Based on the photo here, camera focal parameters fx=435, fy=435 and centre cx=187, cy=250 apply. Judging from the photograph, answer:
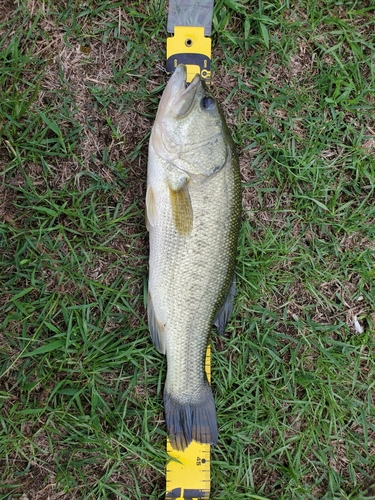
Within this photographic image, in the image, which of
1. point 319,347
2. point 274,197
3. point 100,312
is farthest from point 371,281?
point 100,312

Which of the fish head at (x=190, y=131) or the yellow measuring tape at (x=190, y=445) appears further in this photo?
the yellow measuring tape at (x=190, y=445)

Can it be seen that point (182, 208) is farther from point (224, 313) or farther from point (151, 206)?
point (224, 313)

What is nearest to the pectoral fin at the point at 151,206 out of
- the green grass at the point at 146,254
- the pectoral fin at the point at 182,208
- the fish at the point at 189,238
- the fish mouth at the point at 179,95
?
the fish at the point at 189,238

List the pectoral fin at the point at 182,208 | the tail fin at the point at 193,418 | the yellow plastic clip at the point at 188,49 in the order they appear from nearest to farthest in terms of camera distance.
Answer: the pectoral fin at the point at 182,208, the tail fin at the point at 193,418, the yellow plastic clip at the point at 188,49

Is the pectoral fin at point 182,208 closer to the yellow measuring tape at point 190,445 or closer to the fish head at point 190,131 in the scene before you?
the fish head at point 190,131

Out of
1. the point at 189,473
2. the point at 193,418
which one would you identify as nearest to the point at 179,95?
the point at 193,418

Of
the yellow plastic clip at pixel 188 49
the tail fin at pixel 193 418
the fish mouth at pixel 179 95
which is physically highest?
the yellow plastic clip at pixel 188 49

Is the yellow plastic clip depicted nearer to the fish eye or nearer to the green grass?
the green grass

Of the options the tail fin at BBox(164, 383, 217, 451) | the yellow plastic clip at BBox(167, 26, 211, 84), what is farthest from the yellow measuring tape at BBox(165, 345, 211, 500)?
the yellow plastic clip at BBox(167, 26, 211, 84)
